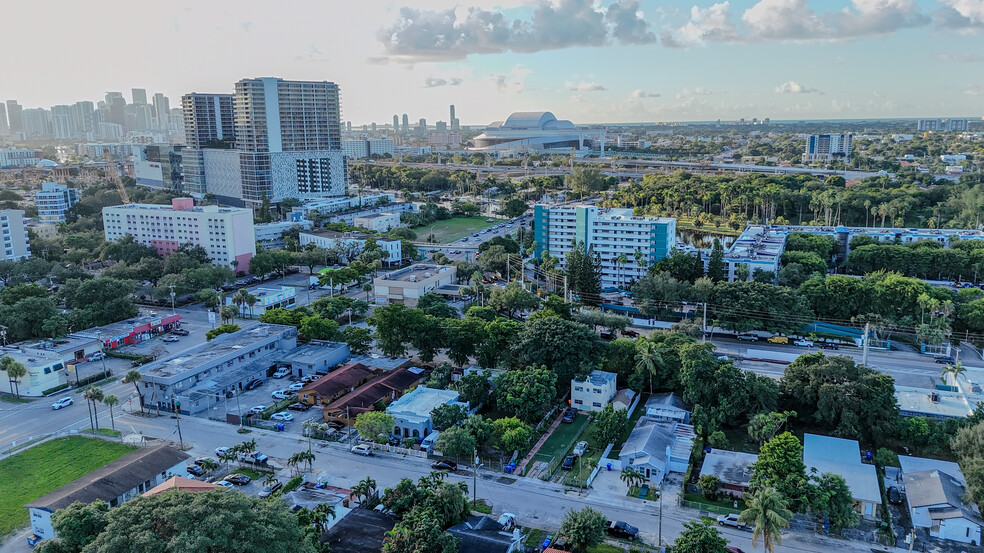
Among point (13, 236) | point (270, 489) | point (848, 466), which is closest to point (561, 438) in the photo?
point (848, 466)

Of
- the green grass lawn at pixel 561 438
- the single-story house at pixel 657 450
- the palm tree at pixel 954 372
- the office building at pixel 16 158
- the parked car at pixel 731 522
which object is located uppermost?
the office building at pixel 16 158

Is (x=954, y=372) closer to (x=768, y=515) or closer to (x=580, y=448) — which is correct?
(x=768, y=515)

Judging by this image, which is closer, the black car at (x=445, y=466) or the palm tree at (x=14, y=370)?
the black car at (x=445, y=466)

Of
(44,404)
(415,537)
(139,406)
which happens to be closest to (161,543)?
(415,537)

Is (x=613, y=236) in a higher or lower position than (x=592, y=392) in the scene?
higher

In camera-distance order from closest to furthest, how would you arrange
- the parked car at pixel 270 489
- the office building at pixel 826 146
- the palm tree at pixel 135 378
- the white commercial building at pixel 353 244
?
the parked car at pixel 270 489
the palm tree at pixel 135 378
the white commercial building at pixel 353 244
the office building at pixel 826 146

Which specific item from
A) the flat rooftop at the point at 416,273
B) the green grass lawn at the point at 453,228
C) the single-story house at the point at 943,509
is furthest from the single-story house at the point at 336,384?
the green grass lawn at the point at 453,228

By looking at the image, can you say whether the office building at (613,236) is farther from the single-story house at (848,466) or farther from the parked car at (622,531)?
the parked car at (622,531)
